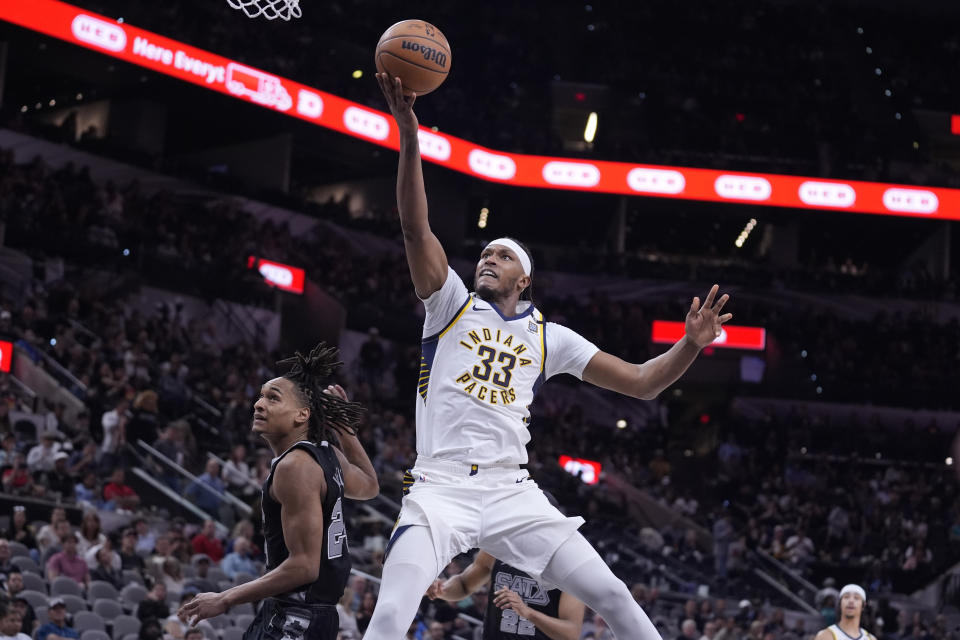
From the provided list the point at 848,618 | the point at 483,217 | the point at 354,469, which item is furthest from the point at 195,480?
the point at 483,217

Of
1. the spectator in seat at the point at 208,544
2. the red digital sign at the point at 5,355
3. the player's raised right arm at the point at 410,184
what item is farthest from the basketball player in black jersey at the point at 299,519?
the red digital sign at the point at 5,355

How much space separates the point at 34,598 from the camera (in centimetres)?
1135

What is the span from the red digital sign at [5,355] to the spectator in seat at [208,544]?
171 inches

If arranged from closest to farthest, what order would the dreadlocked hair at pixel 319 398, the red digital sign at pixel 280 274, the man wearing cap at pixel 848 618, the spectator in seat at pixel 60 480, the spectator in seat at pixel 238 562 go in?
the dreadlocked hair at pixel 319 398 < the man wearing cap at pixel 848 618 < the spectator in seat at pixel 238 562 < the spectator in seat at pixel 60 480 < the red digital sign at pixel 280 274

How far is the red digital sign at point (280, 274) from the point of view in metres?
25.4

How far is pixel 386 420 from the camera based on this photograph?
22578 mm

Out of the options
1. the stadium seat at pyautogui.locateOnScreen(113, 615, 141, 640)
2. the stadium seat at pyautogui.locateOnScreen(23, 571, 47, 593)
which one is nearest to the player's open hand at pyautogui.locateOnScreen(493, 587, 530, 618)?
the stadium seat at pyautogui.locateOnScreen(113, 615, 141, 640)

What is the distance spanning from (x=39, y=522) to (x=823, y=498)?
1734 cm

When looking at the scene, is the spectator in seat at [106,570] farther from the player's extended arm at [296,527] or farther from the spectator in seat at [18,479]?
Answer: the player's extended arm at [296,527]

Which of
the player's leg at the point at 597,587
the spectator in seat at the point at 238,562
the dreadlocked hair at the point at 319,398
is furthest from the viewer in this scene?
the spectator in seat at the point at 238,562

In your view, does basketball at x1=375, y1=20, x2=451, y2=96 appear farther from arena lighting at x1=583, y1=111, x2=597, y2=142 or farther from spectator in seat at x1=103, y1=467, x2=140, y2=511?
arena lighting at x1=583, y1=111, x2=597, y2=142

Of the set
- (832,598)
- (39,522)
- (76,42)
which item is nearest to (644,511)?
(832,598)

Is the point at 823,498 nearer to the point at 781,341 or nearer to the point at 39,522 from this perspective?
the point at 781,341

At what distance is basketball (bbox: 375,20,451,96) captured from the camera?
5.47 m
